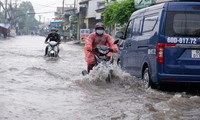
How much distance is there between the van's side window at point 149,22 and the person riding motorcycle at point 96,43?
126 centimetres

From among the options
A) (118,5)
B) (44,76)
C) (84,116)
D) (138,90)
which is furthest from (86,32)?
(84,116)

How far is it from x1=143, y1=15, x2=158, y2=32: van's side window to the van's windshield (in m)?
Result: 0.44

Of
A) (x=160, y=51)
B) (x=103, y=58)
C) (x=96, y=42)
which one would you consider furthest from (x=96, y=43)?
(x=160, y=51)

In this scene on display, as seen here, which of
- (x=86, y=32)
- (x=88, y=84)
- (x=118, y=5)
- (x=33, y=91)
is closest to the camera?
(x=33, y=91)

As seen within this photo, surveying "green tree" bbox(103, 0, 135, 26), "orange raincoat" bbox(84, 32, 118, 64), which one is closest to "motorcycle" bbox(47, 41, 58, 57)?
"green tree" bbox(103, 0, 135, 26)

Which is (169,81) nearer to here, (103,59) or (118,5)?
(103,59)

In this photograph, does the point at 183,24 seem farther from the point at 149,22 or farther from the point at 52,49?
the point at 52,49

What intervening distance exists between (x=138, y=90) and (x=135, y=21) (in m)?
2.15

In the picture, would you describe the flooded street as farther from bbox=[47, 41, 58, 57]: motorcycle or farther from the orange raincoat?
bbox=[47, 41, 58, 57]: motorcycle

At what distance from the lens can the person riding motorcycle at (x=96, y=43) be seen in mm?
10391

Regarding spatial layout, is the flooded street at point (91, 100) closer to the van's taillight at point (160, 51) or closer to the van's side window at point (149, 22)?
the van's taillight at point (160, 51)

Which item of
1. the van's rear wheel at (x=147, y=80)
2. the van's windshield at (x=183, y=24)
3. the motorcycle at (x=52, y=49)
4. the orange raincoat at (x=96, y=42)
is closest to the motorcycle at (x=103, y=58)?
the orange raincoat at (x=96, y=42)

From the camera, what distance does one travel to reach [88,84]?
10211mm

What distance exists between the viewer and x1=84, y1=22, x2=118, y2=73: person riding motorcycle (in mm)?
10391
